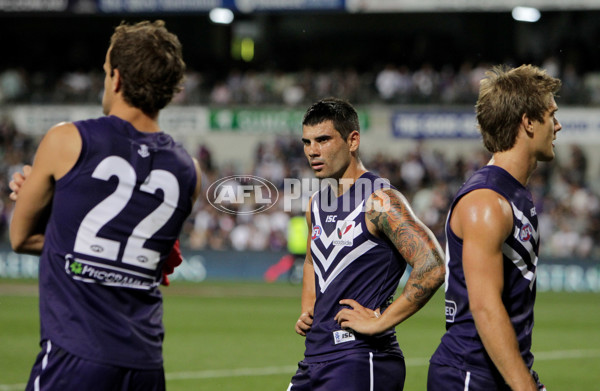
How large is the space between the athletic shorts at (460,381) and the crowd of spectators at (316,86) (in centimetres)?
2543

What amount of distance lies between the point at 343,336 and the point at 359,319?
15 cm

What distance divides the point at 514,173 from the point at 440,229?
66.3ft

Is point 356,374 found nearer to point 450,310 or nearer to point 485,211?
point 450,310

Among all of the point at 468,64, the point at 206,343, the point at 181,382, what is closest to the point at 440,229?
the point at 468,64

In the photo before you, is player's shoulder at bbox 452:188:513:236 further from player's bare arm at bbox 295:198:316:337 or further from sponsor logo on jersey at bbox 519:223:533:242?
player's bare arm at bbox 295:198:316:337

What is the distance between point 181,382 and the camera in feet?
31.9

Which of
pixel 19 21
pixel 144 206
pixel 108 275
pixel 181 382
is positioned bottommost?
pixel 181 382

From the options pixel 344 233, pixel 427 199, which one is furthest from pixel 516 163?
pixel 427 199

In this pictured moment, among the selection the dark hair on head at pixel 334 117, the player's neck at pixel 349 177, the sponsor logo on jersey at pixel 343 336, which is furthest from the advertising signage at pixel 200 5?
the sponsor logo on jersey at pixel 343 336

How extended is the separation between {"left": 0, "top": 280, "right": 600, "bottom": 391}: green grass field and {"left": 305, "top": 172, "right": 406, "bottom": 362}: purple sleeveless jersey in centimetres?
523

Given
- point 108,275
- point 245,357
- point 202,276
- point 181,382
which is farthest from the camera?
point 202,276

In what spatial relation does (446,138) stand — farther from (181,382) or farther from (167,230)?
(167,230)

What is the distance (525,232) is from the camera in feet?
11.2

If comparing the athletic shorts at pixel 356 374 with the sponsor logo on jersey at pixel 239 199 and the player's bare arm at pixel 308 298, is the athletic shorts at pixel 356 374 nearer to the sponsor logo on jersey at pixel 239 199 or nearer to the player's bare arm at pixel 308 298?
the player's bare arm at pixel 308 298
